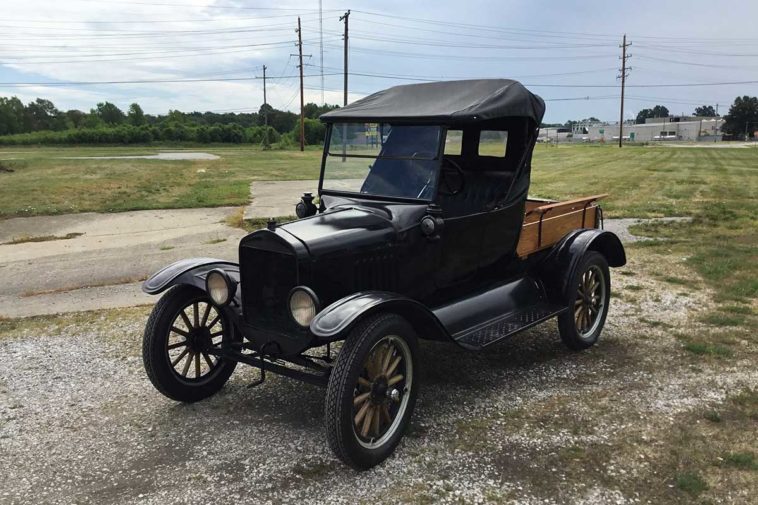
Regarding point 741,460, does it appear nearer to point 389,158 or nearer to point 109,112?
point 389,158

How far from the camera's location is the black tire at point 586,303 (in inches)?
196

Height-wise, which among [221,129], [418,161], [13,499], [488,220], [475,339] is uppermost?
[221,129]

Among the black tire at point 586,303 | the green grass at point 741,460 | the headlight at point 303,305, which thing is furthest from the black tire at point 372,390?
the black tire at point 586,303

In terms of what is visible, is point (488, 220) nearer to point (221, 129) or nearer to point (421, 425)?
point (421, 425)

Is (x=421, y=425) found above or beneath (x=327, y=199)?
beneath

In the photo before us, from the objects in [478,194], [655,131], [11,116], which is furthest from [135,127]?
[655,131]

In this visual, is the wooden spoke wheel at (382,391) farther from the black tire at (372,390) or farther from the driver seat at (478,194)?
Answer: the driver seat at (478,194)

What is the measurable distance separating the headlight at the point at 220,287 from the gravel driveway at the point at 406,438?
824 millimetres

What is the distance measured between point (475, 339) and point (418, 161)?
4.41 ft

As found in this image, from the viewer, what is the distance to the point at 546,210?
5227 millimetres

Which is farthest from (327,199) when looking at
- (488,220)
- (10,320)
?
(10,320)

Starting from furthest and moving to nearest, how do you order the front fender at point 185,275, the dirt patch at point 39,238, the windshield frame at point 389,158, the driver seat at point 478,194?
1. the dirt patch at point 39,238
2. the driver seat at point 478,194
3. the windshield frame at point 389,158
4. the front fender at point 185,275

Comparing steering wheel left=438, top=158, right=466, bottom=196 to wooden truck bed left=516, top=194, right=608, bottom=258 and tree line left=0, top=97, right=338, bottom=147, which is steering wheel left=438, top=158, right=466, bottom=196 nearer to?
wooden truck bed left=516, top=194, right=608, bottom=258

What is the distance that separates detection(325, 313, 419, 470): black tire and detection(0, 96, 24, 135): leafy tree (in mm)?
84268
